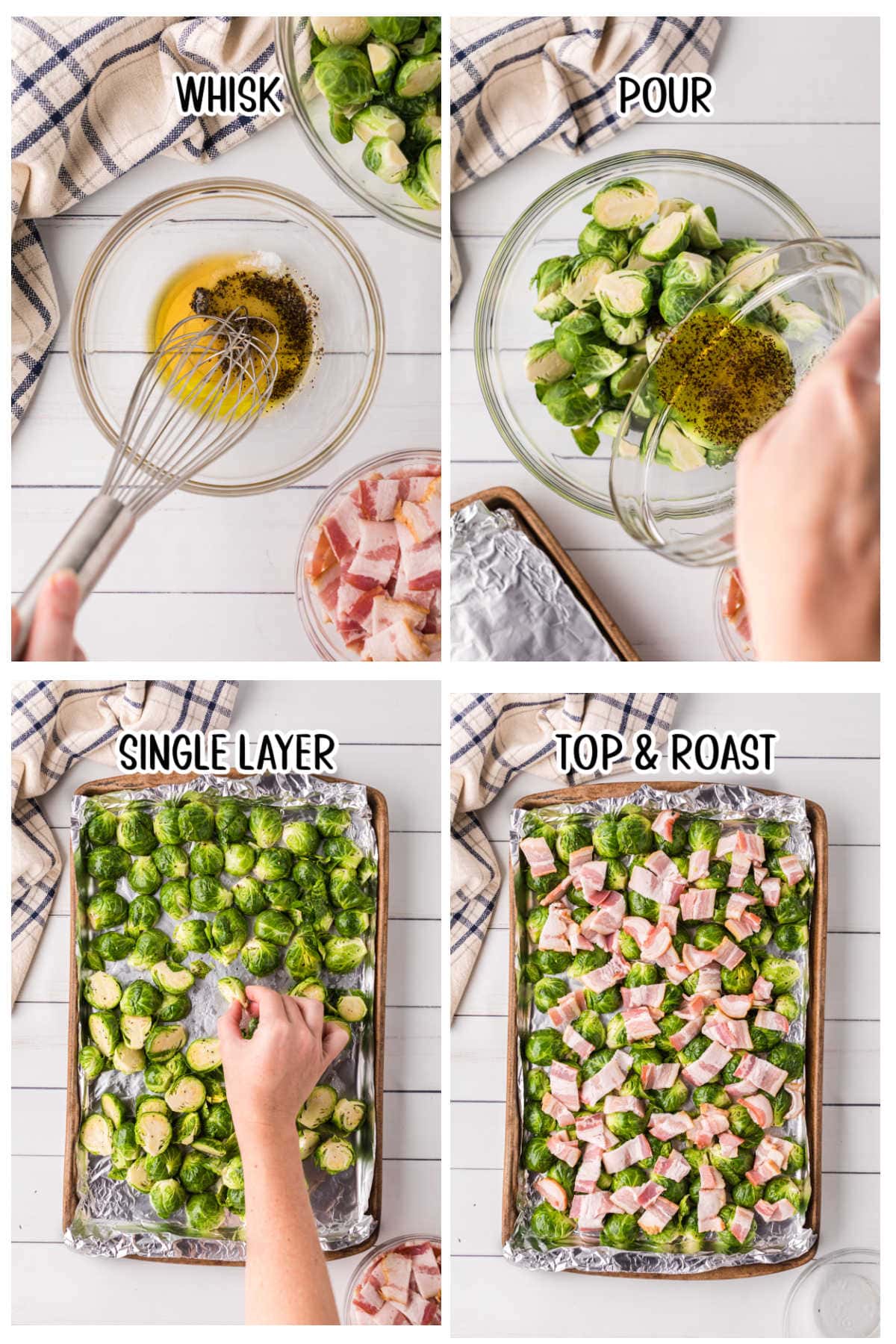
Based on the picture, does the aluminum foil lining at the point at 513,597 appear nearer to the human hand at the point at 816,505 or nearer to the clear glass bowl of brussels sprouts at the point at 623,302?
the clear glass bowl of brussels sprouts at the point at 623,302

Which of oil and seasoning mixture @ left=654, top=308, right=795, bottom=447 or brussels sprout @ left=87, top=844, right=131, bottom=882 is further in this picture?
brussels sprout @ left=87, top=844, right=131, bottom=882

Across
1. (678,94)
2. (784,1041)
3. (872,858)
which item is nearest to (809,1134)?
(784,1041)

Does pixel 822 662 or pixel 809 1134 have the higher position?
pixel 822 662

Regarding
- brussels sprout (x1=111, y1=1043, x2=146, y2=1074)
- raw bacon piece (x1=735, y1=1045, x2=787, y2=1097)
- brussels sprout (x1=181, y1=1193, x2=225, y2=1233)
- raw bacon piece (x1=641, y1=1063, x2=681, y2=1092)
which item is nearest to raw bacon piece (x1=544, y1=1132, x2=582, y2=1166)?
raw bacon piece (x1=641, y1=1063, x2=681, y2=1092)

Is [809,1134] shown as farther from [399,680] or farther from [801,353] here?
[801,353]

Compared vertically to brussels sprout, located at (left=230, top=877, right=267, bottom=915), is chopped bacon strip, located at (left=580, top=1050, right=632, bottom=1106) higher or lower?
lower

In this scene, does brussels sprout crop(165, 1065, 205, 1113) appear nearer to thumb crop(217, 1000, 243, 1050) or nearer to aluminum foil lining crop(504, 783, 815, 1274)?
thumb crop(217, 1000, 243, 1050)

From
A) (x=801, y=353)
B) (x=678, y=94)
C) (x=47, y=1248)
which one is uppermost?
(x=678, y=94)
